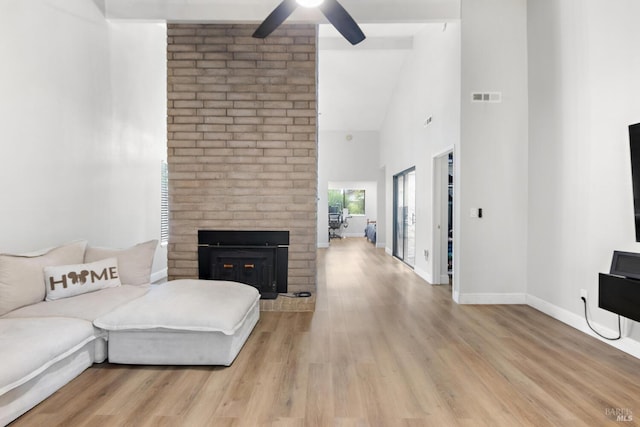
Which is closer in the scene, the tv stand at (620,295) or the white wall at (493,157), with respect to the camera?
the tv stand at (620,295)

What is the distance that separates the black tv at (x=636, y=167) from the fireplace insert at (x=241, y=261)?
3250 millimetres

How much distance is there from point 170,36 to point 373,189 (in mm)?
10729

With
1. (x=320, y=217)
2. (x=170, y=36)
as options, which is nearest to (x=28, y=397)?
(x=170, y=36)

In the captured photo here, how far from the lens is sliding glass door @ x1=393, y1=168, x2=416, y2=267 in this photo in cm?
673

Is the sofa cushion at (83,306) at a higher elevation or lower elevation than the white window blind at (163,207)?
lower

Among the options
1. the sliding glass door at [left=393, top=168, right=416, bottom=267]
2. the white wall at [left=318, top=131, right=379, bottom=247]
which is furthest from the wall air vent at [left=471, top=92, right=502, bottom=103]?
the white wall at [left=318, top=131, right=379, bottom=247]

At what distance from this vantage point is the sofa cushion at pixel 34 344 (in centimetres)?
178

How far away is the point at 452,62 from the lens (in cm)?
438

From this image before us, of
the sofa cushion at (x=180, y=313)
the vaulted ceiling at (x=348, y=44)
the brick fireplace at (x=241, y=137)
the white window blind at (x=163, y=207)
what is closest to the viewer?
the sofa cushion at (x=180, y=313)

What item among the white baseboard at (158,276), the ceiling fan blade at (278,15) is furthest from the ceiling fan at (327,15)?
the white baseboard at (158,276)

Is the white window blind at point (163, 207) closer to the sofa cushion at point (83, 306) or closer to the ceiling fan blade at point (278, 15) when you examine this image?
the sofa cushion at point (83, 306)

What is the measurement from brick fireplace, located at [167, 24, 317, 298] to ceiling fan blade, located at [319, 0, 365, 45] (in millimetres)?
1263

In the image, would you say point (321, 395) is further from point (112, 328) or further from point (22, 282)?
point (22, 282)

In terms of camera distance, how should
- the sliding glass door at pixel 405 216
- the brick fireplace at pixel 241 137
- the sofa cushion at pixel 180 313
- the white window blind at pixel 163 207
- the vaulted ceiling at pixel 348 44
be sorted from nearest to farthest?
the sofa cushion at pixel 180 313 → the vaulted ceiling at pixel 348 44 → the brick fireplace at pixel 241 137 → the white window blind at pixel 163 207 → the sliding glass door at pixel 405 216
